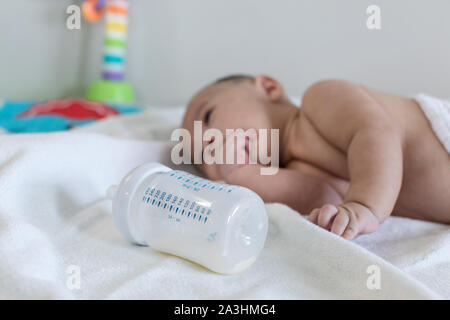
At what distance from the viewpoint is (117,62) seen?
198 centimetres

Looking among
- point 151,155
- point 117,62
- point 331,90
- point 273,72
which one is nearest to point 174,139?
point 151,155

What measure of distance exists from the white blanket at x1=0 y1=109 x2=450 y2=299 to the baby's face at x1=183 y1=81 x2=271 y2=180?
25 centimetres

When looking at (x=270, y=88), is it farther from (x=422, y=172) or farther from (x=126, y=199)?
(x=126, y=199)

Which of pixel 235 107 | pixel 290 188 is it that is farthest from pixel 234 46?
pixel 290 188

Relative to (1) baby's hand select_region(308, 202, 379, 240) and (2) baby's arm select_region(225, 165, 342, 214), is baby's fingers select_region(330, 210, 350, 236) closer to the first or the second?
(1) baby's hand select_region(308, 202, 379, 240)

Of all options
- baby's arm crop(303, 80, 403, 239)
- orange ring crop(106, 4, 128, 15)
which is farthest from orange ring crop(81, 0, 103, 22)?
baby's arm crop(303, 80, 403, 239)

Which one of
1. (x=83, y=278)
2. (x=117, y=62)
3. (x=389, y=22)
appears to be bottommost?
(x=83, y=278)

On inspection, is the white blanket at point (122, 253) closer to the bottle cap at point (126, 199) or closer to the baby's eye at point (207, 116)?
the bottle cap at point (126, 199)

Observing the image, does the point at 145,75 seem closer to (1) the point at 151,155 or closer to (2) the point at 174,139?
(2) the point at 174,139

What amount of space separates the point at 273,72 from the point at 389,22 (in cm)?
47

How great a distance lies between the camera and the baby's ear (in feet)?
3.97

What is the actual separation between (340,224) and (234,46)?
4.27 ft

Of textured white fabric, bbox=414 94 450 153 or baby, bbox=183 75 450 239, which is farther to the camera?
textured white fabric, bbox=414 94 450 153

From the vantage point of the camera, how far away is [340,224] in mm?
692
